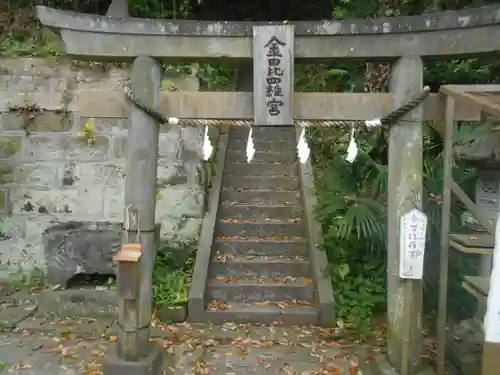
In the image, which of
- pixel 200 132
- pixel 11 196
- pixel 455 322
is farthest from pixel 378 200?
pixel 11 196

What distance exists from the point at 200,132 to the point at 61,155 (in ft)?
6.70

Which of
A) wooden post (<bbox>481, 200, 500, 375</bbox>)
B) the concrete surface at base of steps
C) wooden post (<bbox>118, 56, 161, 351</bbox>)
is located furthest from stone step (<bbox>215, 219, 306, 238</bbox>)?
wooden post (<bbox>481, 200, 500, 375</bbox>)

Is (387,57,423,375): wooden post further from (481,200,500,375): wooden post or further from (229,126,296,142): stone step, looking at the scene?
(229,126,296,142): stone step

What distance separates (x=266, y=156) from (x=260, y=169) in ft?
1.32

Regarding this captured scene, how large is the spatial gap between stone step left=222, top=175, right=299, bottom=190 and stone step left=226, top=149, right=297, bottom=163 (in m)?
0.53

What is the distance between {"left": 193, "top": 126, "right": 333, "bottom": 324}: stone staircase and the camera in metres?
6.23

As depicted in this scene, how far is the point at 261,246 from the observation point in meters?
7.08

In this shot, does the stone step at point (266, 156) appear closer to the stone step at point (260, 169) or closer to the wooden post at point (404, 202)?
the stone step at point (260, 169)

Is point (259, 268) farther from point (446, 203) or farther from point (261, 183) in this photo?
point (446, 203)

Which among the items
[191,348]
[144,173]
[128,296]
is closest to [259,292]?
[191,348]

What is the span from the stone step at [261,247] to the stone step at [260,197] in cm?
91

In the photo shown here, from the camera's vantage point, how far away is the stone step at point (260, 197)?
25.8 ft

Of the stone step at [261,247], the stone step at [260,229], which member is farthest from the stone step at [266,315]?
the stone step at [260,229]

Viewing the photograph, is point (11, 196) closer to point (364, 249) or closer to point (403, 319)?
point (364, 249)
